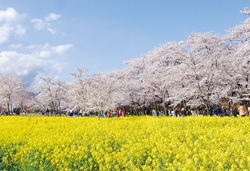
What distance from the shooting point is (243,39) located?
23.5 metres

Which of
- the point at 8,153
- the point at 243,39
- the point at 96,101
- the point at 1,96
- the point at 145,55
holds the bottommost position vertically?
the point at 8,153

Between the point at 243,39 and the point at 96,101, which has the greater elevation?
the point at 243,39

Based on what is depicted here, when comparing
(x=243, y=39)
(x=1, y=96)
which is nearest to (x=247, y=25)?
(x=243, y=39)

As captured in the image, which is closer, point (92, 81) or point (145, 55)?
point (92, 81)

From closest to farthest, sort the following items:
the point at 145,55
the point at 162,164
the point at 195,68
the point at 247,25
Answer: the point at 162,164
the point at 195,68
the point at 247,25
the point at 145,55

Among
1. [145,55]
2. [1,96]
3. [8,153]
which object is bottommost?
[8,153]

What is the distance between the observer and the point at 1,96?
133ft

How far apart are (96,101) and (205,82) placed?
1289cm

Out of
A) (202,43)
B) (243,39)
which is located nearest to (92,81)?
(202,43)

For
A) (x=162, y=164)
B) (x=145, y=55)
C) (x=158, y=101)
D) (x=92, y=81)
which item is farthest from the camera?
(x=145, y=55)

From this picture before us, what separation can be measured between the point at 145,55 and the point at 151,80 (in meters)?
16.6

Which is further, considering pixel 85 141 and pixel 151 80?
pixel 151 80

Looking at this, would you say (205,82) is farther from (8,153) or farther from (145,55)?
(145,55)

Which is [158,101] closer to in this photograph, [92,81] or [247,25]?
[92,81]
